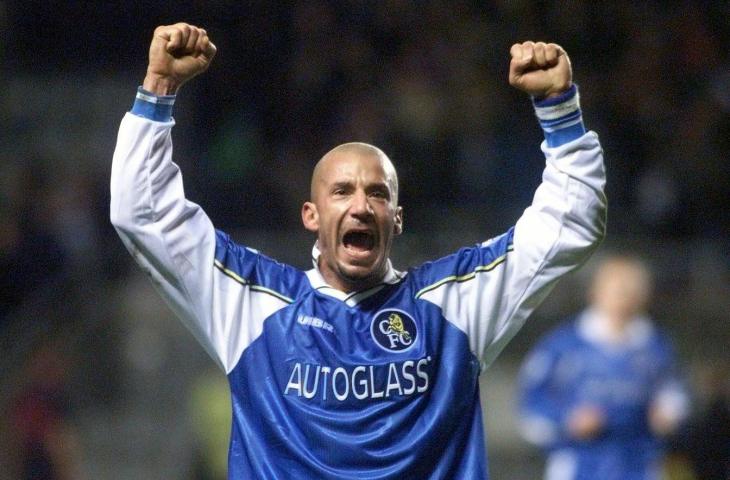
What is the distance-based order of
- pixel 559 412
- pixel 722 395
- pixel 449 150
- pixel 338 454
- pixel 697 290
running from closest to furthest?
pixel 338 454
pixel 559 412
pixel 722 395
pixel 697 290
pixel 449 150

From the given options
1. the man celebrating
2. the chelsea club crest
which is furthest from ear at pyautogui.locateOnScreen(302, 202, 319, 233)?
the chelsea club crest

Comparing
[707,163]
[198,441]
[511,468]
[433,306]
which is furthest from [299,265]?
[433,306]

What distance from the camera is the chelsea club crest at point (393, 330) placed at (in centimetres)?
382

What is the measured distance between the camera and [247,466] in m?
3.80

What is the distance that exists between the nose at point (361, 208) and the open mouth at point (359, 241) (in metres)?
0.05

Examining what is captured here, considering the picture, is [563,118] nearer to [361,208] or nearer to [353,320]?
[361,208]

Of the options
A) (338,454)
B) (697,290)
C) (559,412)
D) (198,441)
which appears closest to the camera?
(338,454)

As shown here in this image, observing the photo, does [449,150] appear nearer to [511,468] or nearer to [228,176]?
[228,176]

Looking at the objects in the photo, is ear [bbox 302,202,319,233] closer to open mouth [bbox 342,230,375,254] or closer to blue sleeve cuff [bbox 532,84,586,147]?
open mouth [bbox 342,230,375,254]

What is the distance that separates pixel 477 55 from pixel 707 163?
2.01 meters

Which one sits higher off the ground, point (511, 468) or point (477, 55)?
point (477, 55)

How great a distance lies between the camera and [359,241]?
3.97 m

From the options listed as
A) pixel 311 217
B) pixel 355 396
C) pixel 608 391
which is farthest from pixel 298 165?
pixel 355 396

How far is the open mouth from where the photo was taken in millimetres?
3908
